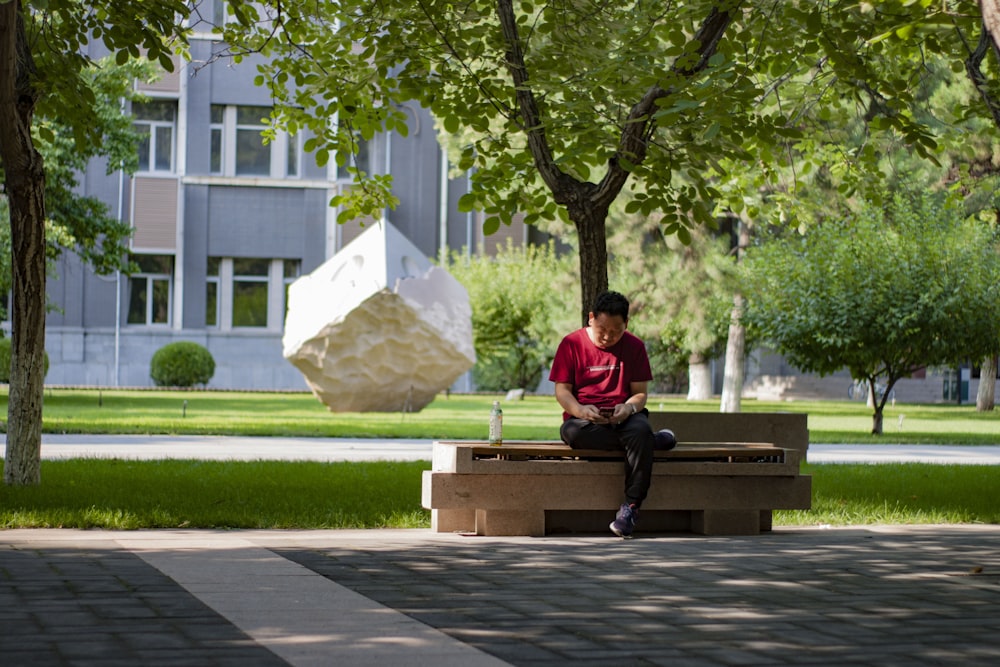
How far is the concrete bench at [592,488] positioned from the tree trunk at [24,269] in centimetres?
348

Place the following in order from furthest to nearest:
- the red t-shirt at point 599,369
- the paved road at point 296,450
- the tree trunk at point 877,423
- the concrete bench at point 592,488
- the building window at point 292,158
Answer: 1. the building window at point 292,158
2. the tree trunk at point 877,423
3. the paved road at point 296,450
4. the red t-shirt at point 599,369
5. the concrete bench at point 592,488

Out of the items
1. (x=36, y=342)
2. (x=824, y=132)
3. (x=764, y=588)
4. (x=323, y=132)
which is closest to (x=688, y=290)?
(x=824, y=132)

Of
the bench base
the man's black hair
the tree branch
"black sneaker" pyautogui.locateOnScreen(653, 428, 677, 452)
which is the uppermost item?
the tree branch

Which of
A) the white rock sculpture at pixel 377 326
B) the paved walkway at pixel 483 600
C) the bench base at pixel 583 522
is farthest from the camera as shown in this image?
the white rock sculpture at pixel 377 326

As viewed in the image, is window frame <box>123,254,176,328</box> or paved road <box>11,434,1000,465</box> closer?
paved road <box>11,434,1000,465</box>

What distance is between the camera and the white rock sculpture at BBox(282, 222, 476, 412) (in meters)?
28.3

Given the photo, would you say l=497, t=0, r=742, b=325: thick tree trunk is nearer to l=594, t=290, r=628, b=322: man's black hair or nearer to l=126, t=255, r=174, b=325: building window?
l=594, t=290, r=628, b=322: man's black hair

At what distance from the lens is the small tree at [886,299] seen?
2698 centimetres

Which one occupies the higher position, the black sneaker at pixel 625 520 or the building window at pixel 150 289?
the building window at pixel 150 289

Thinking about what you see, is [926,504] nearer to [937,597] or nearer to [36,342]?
[937,597]

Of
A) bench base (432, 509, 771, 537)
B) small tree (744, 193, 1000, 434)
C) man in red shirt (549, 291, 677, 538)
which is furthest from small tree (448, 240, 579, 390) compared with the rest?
man in red shirt (549, 291, 677, 538)

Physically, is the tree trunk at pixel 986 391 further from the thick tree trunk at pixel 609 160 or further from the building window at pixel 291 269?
the thick tree trunk at pixel 609 160

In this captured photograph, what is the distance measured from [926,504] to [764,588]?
5888mm

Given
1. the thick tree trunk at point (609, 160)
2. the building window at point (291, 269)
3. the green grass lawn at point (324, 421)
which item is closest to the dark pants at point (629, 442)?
the thick tree trunk at point (609, 160)
